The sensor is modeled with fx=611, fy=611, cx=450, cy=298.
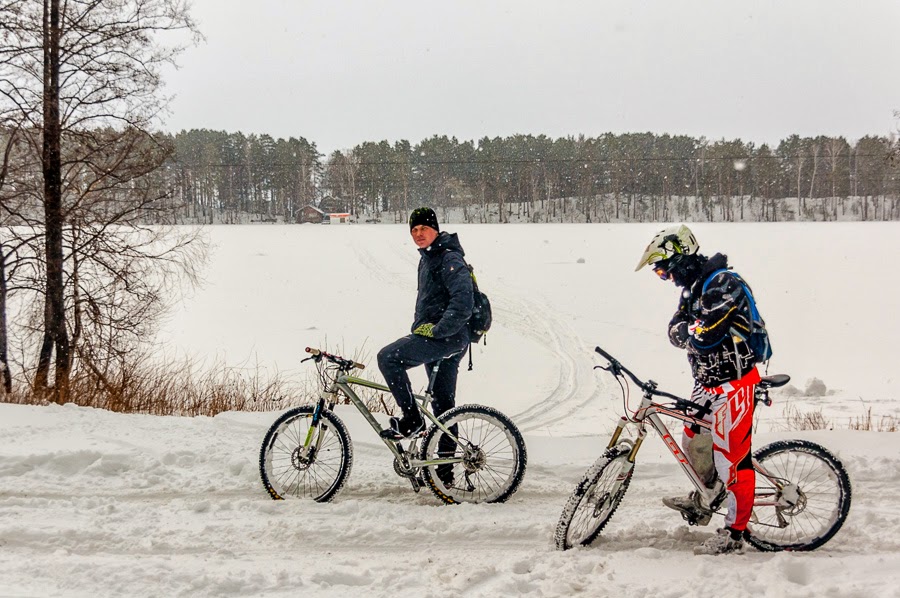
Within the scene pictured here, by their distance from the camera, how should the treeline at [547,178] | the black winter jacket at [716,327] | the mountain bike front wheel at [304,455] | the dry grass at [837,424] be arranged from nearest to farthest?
1. the black winter jacket at [716,327]
2. the mountain bike front wheel at [304,455]
3. the dry grass at [837,424]
4. the treeline at [547,178]

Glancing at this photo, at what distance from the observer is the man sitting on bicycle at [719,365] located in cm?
353

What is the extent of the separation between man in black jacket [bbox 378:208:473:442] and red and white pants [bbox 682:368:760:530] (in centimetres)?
182

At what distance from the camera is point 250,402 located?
929 centimetres

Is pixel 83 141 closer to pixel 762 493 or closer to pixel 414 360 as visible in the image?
pixel 414 360

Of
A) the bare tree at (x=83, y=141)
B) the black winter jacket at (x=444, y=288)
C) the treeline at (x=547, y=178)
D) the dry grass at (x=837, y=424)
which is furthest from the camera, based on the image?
the treeline at (x=547, y=178)

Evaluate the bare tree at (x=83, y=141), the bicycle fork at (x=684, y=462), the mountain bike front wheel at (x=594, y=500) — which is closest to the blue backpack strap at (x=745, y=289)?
the bicycle fork at (x=684, y=462)

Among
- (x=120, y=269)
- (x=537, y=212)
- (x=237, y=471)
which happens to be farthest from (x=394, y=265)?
(x=537, y=212)

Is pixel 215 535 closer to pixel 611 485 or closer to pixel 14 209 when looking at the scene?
pixel 611 485

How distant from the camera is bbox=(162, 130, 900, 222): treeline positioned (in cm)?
6212

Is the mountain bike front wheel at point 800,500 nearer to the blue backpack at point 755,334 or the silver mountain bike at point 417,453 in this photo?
the blue backpack at point 755,334

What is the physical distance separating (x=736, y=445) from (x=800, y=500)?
0.61 metres

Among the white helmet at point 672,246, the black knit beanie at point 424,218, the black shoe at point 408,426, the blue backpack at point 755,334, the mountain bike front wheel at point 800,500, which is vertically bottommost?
the mountain bike front wheel at point 800,500

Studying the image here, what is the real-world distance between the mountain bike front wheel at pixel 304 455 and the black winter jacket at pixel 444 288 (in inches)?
40.4

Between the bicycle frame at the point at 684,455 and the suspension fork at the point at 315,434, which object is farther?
the suspension fork at the point at 315,434
